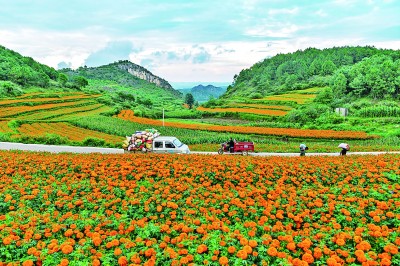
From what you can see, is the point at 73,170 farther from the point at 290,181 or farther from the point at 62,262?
the point at 290,181

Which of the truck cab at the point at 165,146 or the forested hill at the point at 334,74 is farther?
the forested hill at the point at 334,74

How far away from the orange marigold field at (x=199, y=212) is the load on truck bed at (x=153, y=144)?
8.33 m

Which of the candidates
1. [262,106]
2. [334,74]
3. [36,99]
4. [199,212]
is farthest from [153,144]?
[334,74]

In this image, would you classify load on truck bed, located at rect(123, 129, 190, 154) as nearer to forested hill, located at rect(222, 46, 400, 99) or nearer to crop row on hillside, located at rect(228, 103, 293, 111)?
crop row on hillside, located at rect(228, 103, 293, 111)

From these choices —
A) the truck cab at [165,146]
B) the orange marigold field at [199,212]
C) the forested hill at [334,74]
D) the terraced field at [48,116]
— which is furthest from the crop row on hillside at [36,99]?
the forested hill at [334,74]

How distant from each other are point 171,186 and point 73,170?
4.09m

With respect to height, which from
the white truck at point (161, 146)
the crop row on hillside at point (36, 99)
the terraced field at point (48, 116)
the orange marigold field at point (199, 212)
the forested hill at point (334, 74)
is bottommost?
the orange marigold field at point (199, 212)

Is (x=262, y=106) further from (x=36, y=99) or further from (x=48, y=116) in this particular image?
(x=36, y=99)

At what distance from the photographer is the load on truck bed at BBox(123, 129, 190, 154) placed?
19922 mm

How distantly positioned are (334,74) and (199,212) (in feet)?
320

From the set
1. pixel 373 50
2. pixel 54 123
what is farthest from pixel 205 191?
pixel 373 50

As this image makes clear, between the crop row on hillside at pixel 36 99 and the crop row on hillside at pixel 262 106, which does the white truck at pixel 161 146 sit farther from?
the crop row on hillside at pixel 262 106

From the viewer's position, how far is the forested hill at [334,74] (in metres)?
73.8

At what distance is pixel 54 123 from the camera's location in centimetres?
4425
